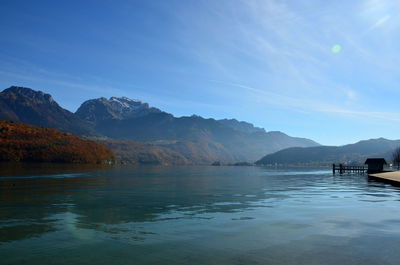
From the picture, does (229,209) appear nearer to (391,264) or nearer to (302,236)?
(302,236)

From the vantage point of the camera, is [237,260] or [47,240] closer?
[237,260]

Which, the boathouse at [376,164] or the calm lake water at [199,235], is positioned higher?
the boathouse at [376,164]

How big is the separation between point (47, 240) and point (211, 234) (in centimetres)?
1084

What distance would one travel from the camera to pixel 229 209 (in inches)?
1366

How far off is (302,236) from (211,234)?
20.5ft

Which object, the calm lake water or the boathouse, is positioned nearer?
the calm lake water

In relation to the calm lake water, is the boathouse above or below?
above

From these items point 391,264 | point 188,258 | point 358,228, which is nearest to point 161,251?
point 188,258

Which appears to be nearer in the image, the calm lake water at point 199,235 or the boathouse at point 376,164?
the calm lake water at point 199,235

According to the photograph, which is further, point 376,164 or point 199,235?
point 376,164

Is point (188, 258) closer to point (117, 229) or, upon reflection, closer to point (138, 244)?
point (138, 244)

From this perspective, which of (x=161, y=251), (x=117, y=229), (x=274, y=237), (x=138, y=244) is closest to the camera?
(x=161, y=251)

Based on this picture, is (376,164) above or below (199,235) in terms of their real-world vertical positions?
above

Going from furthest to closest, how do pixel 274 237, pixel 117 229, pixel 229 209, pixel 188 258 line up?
pixel 229 209 → pixel 117 229 → pixel 274 237 → pixel 188 258
